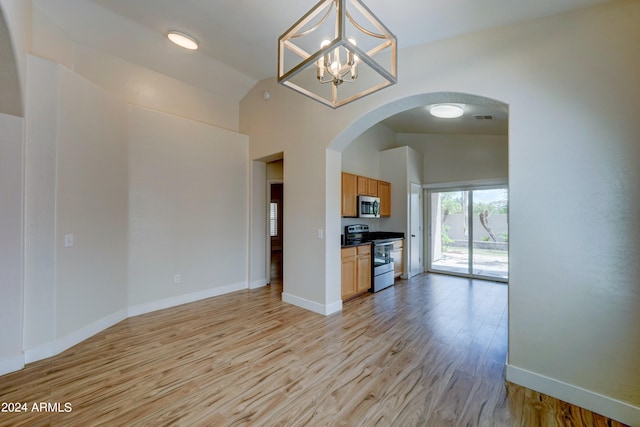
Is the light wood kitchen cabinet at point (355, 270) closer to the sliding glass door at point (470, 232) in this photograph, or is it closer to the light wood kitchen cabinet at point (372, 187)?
the light wood kitchen cabinet at point (372, 187)

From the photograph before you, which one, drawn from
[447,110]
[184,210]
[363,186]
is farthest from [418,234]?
[184,210]

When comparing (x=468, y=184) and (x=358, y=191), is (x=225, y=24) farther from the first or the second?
(x=468, y=184)

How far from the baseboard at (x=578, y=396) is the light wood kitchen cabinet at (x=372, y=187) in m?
3.59

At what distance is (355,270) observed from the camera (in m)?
4.30

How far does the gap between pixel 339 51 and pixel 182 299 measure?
3.91 m

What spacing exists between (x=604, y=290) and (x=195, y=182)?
4684 millimetres

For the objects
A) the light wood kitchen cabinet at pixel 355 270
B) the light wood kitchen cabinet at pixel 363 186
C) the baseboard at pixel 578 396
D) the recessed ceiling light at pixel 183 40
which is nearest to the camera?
the baseboard at pixel 578 396

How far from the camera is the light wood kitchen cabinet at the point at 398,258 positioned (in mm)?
5402

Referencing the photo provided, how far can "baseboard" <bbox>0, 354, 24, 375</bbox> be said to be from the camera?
2262 millimetres

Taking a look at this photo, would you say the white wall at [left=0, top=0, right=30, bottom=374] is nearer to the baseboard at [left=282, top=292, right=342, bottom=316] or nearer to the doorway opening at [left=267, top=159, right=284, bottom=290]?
the baseboard at [left=282, top=292, right=342, bottom=316]

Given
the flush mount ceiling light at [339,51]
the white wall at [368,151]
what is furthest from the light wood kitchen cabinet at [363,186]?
the flush mount ceiling light at [339,51]

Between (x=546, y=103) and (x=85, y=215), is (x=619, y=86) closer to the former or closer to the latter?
(x=546, y=103)

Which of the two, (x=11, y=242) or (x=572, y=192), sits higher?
(x=572, y=192)

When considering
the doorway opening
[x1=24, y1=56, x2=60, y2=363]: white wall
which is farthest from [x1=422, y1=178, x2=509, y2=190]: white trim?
[x1=24, y1=56, x2=60, y2=363]: white wall
